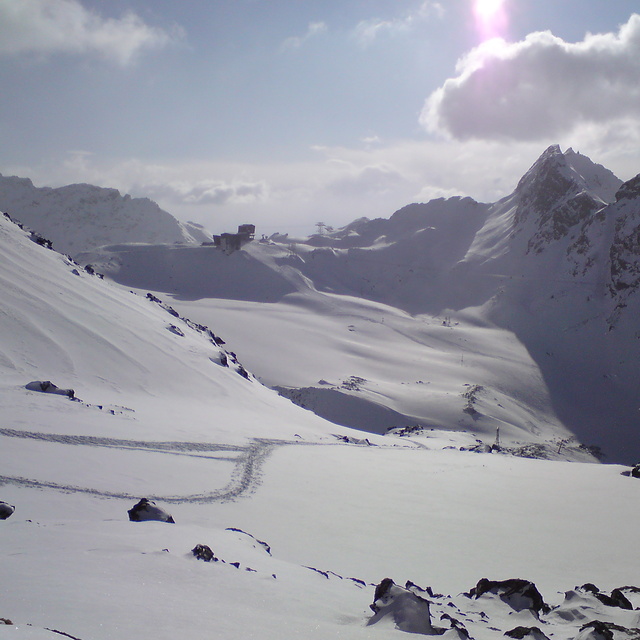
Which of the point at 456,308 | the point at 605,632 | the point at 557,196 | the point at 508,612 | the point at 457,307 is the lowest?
the point at 508,612

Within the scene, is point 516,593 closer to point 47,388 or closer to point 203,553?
point 203,553

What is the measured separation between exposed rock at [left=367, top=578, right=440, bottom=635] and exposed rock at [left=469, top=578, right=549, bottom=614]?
1979 mm

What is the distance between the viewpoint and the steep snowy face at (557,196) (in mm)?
98312

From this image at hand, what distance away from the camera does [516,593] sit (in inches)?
314

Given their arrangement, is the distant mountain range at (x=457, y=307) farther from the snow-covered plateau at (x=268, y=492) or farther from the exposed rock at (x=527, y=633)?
the exposed rock at (x=527, y=633)

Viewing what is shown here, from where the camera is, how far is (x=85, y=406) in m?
17.4

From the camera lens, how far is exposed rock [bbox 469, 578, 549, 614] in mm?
7816

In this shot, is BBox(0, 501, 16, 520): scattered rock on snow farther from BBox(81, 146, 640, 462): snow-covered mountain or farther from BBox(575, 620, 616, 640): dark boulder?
BBox(81, 146, 640, 462): snow-covered mountain

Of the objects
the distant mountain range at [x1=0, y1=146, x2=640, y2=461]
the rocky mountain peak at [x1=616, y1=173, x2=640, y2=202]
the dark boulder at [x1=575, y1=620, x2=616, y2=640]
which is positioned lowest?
the dark boulder at [x1=575, y1=620, x2=616, y2=640]

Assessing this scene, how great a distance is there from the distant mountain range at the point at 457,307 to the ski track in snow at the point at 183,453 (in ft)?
85.4

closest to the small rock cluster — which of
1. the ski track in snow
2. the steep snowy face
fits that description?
the ski track in snow

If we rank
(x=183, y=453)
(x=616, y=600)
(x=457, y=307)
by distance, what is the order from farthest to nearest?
(x=457, y=307) < (x=183, y=453) < (x=616, y=600)

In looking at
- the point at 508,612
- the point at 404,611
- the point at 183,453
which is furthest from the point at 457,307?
the point at 404,611

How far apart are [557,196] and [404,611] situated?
4302 inches
